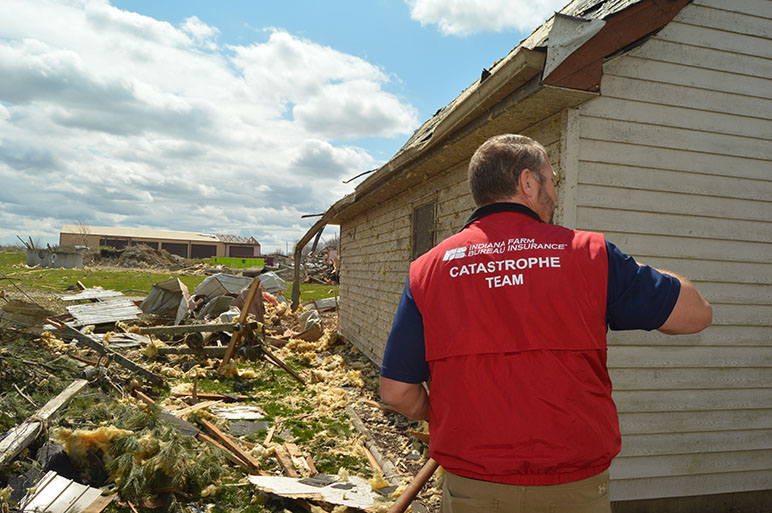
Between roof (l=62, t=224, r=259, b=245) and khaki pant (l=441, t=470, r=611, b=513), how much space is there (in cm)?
7591

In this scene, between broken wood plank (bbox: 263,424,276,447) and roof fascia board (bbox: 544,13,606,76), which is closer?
roof fascia board (bbox: 544,13,606,76)

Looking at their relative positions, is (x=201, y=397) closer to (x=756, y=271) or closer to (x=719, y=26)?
(x=756, y=271)

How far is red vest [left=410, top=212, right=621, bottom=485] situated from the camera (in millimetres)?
1635

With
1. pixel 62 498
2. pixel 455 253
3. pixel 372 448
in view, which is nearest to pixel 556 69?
pixel 455 253

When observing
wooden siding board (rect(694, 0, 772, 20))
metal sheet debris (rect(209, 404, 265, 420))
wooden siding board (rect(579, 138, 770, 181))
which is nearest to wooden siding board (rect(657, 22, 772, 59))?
wooden siding board (rect(694, 0, 772, 20))

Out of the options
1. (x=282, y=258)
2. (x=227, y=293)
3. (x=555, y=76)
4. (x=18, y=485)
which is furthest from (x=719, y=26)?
(x=282, y=258)

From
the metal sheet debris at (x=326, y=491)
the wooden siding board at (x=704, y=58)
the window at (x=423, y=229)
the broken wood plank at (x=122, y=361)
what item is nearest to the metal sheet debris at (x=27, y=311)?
the broken wood plank at (x=122, y=361)

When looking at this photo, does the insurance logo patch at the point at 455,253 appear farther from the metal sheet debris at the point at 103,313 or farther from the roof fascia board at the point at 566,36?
the metal sheet debris at the point at 103,313

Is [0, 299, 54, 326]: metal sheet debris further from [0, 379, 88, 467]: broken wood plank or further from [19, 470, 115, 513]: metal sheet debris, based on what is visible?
[19, 470, 115, 513]: metal sheet debris

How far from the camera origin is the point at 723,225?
4555mm

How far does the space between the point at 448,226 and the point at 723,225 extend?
10.1ft

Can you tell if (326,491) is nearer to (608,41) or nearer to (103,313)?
(608,41)

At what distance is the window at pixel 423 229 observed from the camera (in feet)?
23.5

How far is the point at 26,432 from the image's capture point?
4176 millimetres
